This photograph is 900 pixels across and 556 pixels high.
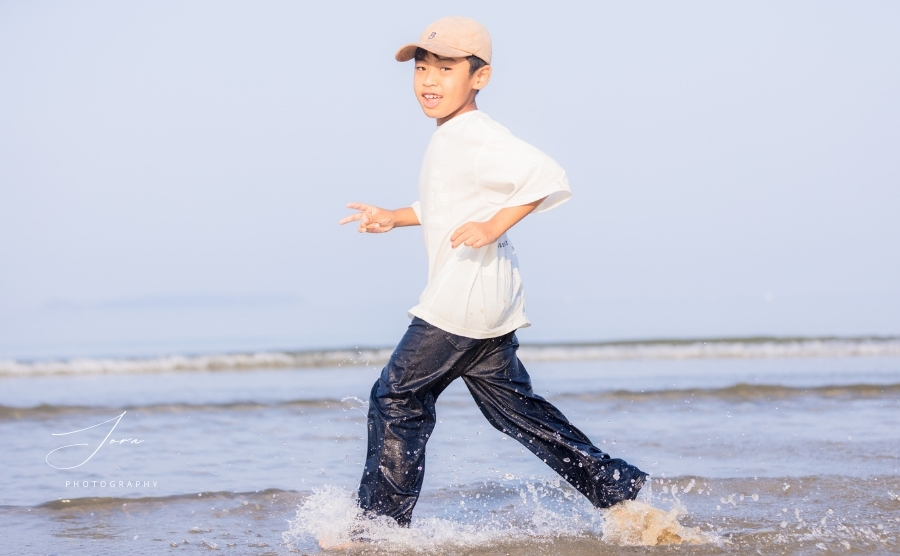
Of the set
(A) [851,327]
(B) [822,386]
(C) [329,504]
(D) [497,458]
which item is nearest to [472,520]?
(C) [329,504]

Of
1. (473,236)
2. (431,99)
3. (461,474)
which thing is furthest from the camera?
(461,474)

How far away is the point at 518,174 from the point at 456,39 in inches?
20.6

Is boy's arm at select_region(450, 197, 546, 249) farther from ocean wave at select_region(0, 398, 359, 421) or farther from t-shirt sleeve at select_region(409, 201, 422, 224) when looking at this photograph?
ocean wave at select_region(0, 398, 359, 421)

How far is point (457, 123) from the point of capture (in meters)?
2.82

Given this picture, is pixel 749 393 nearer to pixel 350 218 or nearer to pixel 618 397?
pixel 618 397

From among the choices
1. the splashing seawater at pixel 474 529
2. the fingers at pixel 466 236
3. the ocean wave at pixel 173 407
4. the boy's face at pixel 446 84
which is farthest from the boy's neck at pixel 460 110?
the ocean wave at pixel 173 407

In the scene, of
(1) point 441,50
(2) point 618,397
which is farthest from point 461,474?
(2) point 618,397

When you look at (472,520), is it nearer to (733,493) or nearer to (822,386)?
(733,493)

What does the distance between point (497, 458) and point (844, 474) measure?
5.71 feet

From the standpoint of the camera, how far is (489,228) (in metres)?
2.58

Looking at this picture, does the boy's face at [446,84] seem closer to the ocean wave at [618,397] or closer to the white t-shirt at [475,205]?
the white t-shirt at [475,205]

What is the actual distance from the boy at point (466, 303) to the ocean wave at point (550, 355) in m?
7.72

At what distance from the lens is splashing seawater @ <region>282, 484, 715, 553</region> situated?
2881 millimetres

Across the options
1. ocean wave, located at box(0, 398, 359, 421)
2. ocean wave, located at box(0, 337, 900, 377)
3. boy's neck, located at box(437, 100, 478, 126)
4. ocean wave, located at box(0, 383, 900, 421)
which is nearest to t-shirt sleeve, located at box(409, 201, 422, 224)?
boy's neck, located at box(437, 100, 478, 126)
